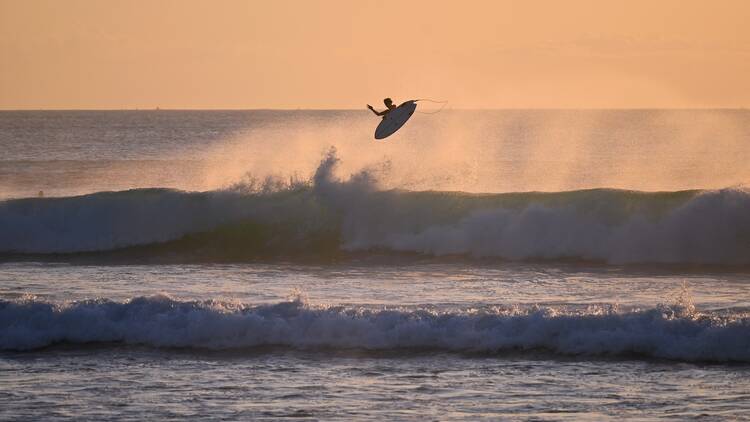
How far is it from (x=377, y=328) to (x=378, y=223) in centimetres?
1128

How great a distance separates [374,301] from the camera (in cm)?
1817

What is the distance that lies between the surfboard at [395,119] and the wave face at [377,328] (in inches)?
256

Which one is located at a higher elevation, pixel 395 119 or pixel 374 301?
pixel 395 119

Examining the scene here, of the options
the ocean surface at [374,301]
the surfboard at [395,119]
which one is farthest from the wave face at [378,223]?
the surfboard at [395,119]

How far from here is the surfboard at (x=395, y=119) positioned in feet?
73.0

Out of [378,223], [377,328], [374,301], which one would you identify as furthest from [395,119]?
[377,328]

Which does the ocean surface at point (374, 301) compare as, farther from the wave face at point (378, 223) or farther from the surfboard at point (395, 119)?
the surfboard at point (395, 119)

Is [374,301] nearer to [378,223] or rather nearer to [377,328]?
[377,328]

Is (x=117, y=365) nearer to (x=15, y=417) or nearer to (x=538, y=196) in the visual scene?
(x=15, y=417)

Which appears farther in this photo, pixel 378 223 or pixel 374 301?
pixel 378 223

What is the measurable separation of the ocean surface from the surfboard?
2.86 metres

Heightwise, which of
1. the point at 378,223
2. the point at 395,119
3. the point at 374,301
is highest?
the point at 395,119

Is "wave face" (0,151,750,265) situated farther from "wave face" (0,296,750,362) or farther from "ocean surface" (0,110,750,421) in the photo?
"wave face" (0,296,750,362)

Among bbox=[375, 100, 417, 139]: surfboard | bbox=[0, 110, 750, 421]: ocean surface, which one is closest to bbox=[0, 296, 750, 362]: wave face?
bbox=[0, 110, 750, 421]: ocean surface
